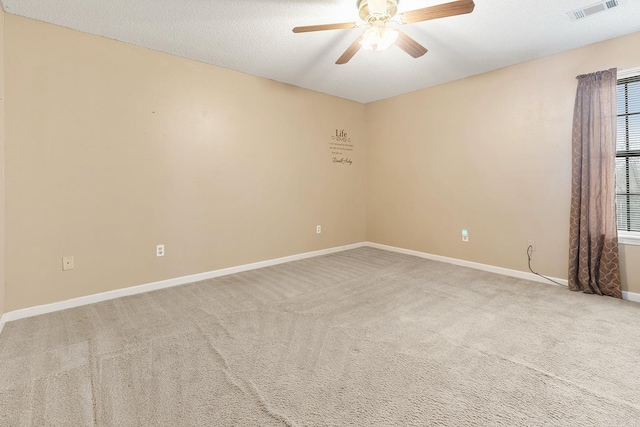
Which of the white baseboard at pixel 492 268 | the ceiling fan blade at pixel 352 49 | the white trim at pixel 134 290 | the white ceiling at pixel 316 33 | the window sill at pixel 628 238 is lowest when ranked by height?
the white baseboard at pixel 492 268

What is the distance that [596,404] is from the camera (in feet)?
Answer: 4.86

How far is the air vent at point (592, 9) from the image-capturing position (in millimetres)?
2316

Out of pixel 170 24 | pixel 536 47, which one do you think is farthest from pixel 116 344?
pixel 536 47

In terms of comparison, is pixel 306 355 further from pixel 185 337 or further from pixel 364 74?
pixel 364 74

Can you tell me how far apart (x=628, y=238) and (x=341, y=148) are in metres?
3.55

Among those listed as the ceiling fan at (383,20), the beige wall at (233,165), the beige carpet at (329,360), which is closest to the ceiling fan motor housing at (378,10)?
the ceiling fan at (383,20)

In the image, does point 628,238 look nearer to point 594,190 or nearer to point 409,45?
point 594,190

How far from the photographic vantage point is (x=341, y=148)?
4934 millimetres

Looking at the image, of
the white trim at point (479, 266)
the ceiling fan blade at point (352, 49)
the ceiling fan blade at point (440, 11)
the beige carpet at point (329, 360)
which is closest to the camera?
the beige carpet at point (329, 360)

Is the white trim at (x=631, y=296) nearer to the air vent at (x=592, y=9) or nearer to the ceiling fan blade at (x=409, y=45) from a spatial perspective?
the air vent at (x=592, y=9)

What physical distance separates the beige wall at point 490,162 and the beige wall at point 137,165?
1.44 metres

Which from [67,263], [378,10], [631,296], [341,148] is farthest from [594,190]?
[67,263]

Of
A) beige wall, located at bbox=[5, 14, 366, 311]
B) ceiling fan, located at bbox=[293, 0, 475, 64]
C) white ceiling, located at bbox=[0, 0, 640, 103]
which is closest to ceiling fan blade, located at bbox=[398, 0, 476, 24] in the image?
ceiling fan, located at bbox=[293, 0, 475, 64]

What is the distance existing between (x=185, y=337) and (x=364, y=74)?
3.46 metres
